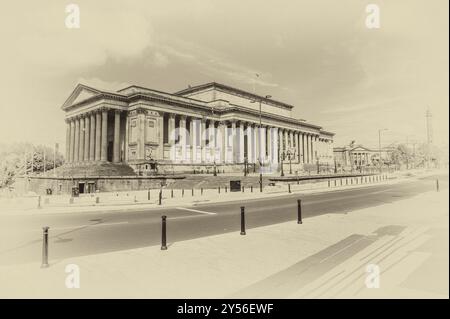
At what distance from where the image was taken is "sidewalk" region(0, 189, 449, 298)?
503cm

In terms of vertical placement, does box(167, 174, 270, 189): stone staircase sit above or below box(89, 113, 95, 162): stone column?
below

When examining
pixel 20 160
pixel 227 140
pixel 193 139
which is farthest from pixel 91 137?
pixel 20 160

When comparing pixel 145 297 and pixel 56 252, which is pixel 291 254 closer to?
pixel 145 297

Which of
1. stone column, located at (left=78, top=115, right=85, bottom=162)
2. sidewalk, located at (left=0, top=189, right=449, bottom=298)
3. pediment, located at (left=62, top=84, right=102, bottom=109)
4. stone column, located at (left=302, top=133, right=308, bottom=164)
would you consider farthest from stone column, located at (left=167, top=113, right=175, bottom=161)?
sidewalk, located at (left=0, top=189, right=449, bottom=298)

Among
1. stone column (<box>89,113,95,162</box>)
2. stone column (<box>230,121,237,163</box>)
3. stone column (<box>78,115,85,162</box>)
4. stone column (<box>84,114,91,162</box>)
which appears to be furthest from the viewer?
stone column (<box>230,121,237,163</box>)

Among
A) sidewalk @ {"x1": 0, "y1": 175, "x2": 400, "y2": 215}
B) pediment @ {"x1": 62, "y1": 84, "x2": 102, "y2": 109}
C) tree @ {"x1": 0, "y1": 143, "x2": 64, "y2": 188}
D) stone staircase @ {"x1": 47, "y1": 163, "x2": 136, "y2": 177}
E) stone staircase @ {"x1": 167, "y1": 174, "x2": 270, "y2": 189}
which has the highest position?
pediment @ {"x1": 62, "y1": 84, "x2": 102, "y2": 109}

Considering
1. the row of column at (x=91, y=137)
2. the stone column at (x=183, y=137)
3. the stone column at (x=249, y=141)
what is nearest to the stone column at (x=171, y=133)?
the stone column at (x=183, y=137)

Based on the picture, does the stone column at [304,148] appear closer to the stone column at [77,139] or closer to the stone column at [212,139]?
the stone column at [212,139]

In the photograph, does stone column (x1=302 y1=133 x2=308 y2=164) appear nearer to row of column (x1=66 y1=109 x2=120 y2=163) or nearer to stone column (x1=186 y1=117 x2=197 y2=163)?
stone column (x1=186 y1=117 x2=197 y2=163)

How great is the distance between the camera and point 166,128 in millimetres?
63531

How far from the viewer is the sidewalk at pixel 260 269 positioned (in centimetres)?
503

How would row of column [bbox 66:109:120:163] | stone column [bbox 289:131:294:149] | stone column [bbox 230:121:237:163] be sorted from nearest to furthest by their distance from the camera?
row of column [bbox 66:109:120:163] → stone column [bbox 230:121:237:163] → stone column [bbox 289:131:294:149]
